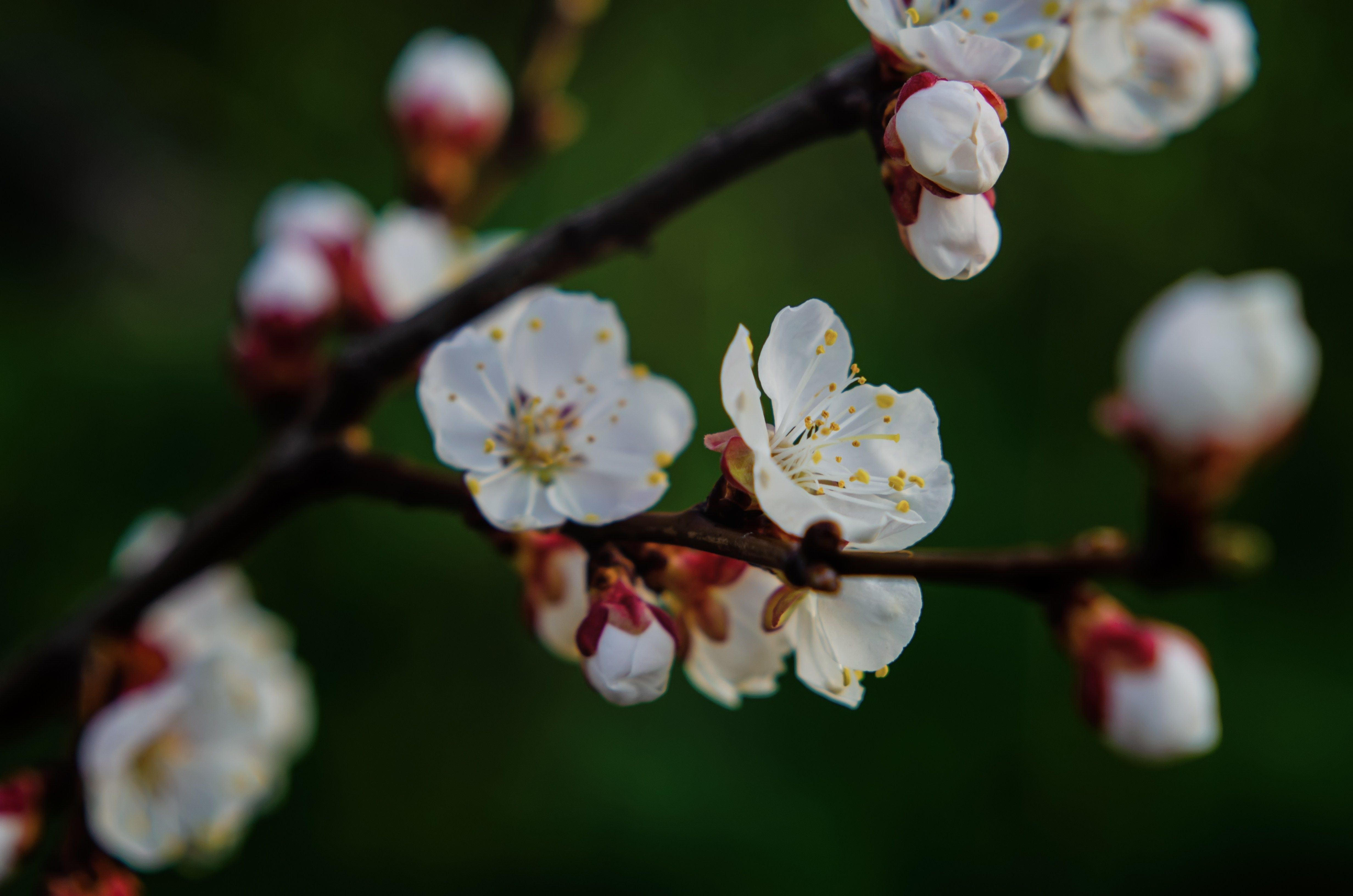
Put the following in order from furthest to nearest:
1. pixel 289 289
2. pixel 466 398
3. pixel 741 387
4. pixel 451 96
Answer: pixel 451 96, pixel 289 289, pixel 466 398, pixel 741 387

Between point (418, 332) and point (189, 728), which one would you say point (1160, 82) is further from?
point (189, 728)

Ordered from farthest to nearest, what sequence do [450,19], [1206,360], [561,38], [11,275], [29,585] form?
[450,19] < [11,275] < [29,585] < [561,38] < [1206,360]

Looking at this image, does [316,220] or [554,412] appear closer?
[554,412]

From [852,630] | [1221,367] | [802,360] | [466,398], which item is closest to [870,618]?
[852,630]

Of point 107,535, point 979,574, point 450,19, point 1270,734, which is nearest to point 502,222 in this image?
point 450,19

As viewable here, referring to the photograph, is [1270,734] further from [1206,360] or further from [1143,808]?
[1206,360]

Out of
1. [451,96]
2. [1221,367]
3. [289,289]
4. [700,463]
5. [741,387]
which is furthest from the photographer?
Result: [700,463]

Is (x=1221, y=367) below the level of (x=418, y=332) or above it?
below

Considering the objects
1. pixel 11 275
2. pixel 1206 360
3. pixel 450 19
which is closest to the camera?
pixel 1206 360

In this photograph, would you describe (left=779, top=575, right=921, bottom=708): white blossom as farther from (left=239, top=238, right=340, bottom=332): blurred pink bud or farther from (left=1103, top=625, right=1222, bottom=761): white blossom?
(left=239, top=238, right=340, bottom=332): blurred pink bud
